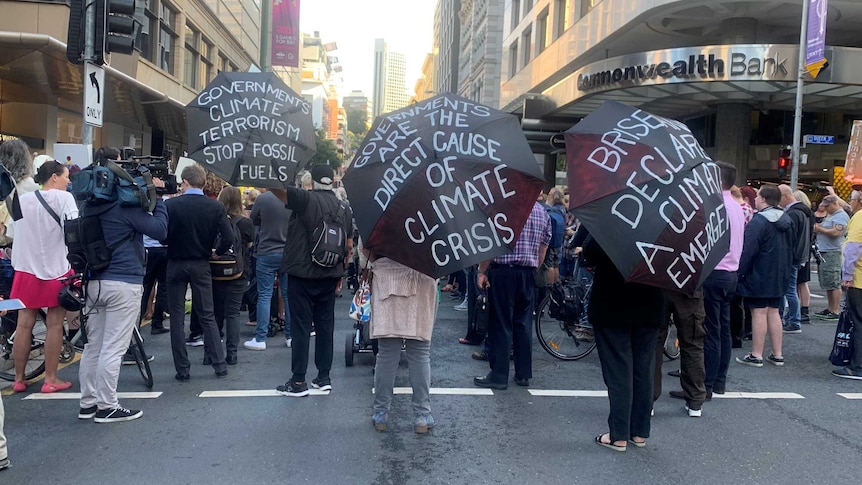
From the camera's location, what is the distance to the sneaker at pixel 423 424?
5.08m

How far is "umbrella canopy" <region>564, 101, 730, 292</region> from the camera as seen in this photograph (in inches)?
162

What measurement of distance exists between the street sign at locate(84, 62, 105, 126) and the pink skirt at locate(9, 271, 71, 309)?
2956 mm

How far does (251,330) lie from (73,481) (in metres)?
→ 4.86

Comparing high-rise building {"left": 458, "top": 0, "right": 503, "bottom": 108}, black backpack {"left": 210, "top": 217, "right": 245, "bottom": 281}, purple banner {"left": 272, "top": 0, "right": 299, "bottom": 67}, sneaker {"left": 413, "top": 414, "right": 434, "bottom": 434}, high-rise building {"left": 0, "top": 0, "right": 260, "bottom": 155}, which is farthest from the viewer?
high-rise building {"left": 458, "top": 0, "right": 503, "bottom": 108}

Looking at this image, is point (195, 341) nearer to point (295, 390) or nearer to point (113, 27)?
point (295, 390)

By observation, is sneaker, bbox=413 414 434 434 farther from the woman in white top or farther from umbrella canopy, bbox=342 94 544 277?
the woman in white top

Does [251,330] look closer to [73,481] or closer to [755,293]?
[73,481]

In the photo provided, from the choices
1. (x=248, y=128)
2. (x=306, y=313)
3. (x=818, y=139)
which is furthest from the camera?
(x=818, y=139)

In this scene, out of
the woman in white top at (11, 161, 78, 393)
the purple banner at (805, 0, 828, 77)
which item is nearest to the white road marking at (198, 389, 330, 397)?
the woman in white top at (11, 161, 78, 393)

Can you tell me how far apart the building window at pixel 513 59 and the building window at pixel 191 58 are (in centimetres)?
2103

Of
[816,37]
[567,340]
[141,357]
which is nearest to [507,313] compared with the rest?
[567,340]

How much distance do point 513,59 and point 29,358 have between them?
128 feet

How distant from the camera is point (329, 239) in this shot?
19.1ft

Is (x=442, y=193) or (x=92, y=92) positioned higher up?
(x=92, y=92)
